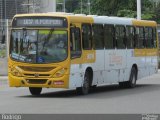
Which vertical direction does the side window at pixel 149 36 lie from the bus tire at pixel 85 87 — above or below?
above

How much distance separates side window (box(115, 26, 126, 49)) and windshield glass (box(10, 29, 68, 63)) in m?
4.57

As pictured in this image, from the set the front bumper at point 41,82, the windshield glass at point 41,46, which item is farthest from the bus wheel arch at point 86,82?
the windshield glass at point 41,46

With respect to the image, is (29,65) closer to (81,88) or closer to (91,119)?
(81,88)

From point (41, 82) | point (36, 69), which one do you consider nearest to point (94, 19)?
point (36, 69)

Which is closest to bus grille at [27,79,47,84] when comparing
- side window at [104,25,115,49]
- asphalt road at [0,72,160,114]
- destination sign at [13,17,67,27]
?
asphalt road at [0,72,160,114]

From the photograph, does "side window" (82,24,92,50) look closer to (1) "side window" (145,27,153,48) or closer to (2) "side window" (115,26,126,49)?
(2) "side window" (115,26,126,49)

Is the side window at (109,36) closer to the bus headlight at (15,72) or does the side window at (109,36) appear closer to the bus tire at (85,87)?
the bus tire at (85,87)

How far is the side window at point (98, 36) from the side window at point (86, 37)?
395mm

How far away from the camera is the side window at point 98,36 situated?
23484 mm

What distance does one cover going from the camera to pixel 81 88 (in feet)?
73.5

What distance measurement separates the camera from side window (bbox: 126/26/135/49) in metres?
26.8

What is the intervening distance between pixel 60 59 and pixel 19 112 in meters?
5.30

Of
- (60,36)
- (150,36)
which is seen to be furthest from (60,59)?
(150,36)

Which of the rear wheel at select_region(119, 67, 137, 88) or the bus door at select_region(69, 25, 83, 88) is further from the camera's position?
the rear wheel at select_region(119, 67, 137, 88)
